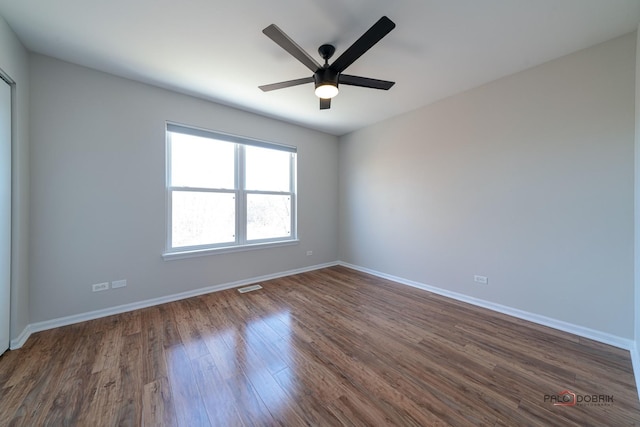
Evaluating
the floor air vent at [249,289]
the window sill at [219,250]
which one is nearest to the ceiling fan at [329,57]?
the window sill at [219,250]

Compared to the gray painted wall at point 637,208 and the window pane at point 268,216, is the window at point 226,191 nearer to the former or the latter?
the window pane at point 268,216

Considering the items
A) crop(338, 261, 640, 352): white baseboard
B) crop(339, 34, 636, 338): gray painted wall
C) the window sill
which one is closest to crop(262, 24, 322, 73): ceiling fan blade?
crop(339, 34, 636, 338): gray painted wall

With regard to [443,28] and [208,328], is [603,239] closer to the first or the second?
[443,28]

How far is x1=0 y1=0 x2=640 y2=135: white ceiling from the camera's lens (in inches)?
68.5

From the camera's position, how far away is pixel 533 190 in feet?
8.18

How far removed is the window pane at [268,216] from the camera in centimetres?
381

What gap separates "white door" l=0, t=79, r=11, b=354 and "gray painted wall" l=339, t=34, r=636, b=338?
438cm

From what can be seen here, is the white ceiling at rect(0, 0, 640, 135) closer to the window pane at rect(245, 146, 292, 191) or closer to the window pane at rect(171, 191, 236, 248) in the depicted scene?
the window pane at rect(245, 146, 292, 191)

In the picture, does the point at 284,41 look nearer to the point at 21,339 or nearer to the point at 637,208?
the point at 637,208

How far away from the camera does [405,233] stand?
372cm

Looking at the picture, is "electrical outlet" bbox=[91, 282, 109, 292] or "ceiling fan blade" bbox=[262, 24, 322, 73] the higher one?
"ceiling fan blade" bbox=[262, 24, 322, 73]

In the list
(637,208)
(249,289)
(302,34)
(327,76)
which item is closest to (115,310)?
(249,289)

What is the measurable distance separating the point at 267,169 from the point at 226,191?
0.84m

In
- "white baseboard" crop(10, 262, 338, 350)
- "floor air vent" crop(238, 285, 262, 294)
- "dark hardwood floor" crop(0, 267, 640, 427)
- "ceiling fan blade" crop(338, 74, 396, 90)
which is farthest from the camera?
"floor air vent" crop(238, 285, 262, 294)
